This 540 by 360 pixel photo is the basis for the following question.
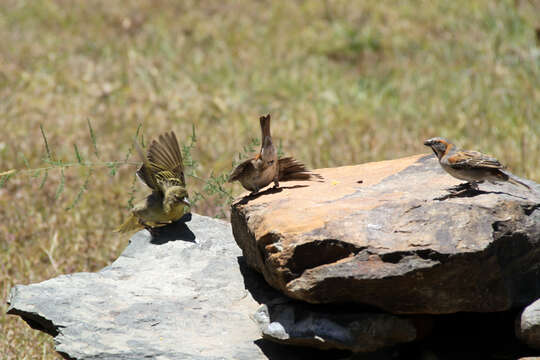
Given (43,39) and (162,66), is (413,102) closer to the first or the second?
(162,66)

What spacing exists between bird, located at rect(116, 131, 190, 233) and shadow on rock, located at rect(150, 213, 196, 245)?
6cm

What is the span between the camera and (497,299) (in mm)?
3377

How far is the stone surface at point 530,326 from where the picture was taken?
3.38 meters

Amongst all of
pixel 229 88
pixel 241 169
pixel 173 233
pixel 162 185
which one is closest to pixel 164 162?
pixel 162 185

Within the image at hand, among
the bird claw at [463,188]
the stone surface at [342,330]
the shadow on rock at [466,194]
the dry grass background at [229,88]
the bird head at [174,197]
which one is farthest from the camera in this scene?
the dry grass background at [229,88]

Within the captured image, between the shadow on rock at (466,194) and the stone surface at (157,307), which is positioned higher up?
the shadow on rock at (466,194)

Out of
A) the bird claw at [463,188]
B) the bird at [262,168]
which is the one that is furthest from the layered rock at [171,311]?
the bird claw at [463,188]

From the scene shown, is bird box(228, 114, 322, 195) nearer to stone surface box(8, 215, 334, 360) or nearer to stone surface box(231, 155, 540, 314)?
stone surface box(231, 155, 540, 314)

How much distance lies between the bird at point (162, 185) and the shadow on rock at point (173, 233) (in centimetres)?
6

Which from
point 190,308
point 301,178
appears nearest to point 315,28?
point 301,178

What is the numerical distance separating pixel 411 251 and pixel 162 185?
1.85 m

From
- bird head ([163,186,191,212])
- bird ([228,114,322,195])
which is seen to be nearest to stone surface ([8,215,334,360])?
bird head ([163,186,191,212])

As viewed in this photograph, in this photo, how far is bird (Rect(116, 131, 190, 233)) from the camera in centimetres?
446

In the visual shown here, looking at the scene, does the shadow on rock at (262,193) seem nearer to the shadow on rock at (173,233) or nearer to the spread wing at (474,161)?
the shadow on rock at (173,233)
